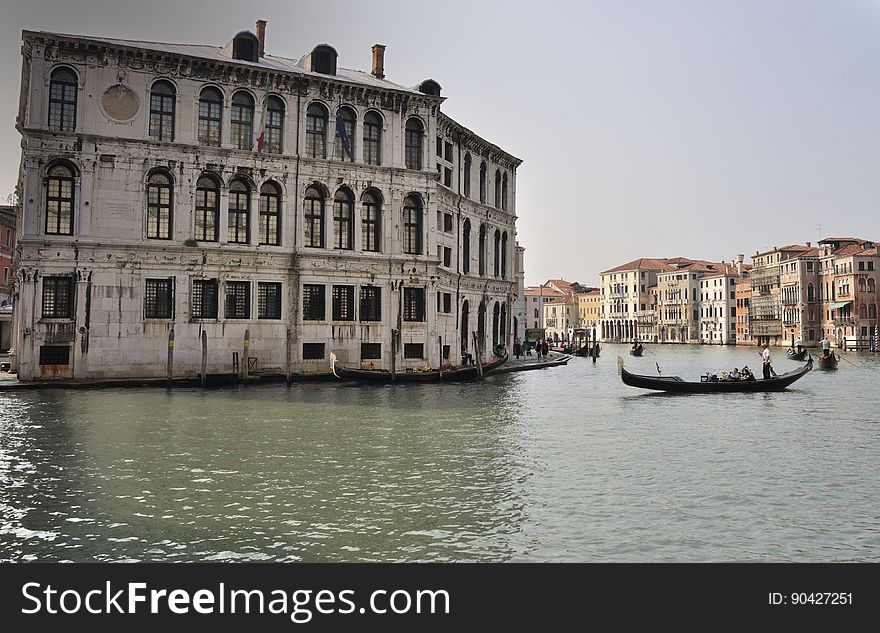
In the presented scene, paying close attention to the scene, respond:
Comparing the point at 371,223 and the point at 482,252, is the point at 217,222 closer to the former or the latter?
the point at 371,223

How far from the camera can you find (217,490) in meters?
9.69

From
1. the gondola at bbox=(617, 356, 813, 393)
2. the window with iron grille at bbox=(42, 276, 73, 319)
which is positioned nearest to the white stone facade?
the window with iron grille at bbox=(42, 276, 73, 319)

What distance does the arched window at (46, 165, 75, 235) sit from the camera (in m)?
23.1

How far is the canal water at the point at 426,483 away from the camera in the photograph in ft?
24.6

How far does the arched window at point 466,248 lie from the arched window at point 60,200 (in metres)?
15.7

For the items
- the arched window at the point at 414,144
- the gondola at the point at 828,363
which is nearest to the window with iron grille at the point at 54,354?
the arched window at the point at 414,144

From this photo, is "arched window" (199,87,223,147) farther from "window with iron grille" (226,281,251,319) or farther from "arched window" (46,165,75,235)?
"window with iron grille" (226,281,251,319)

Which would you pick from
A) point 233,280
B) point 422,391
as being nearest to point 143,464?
point 422,391

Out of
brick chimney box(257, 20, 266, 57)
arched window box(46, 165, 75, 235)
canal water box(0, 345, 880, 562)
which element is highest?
brick chimney box(257, 20, 266, 57)

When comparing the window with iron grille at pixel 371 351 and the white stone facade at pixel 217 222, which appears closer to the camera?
the white stone facade at pixel 217 222

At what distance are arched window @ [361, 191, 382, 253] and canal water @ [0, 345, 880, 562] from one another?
9.04m

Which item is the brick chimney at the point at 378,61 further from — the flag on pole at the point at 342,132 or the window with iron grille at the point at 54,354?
the window with iron grille at the point at 54,354

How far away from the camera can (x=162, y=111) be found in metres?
24.4
